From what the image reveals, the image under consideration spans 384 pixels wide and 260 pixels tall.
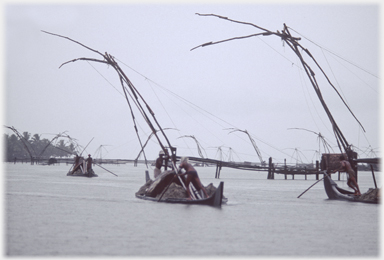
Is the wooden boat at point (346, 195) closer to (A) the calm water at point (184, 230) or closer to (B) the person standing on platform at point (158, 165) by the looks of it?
(A) the calm water at point (184, 230)

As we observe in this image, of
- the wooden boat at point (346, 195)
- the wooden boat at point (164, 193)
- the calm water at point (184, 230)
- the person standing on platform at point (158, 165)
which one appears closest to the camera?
the calm water at point (184, 230)

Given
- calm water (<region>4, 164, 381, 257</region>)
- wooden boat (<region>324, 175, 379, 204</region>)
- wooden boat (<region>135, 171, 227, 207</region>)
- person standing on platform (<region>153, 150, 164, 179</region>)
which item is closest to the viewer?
calm water (<region>4, 164, 381, 257</region>)

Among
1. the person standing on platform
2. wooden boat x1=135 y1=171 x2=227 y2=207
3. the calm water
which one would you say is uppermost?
the person standing on platform

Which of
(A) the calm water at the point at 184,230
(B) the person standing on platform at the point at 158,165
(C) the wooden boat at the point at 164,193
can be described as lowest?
(A) the calm water at the point at 184,230

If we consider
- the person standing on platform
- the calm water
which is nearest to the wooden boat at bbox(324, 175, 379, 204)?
the calm water

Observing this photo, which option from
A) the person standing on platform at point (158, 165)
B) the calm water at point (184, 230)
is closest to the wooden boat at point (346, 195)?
the calm water at point (184, 230)

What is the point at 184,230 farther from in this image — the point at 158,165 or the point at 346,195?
the point at 346,195

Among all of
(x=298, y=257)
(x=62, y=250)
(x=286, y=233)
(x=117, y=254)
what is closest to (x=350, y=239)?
(x=286, y=233)

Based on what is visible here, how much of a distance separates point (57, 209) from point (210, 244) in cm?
756

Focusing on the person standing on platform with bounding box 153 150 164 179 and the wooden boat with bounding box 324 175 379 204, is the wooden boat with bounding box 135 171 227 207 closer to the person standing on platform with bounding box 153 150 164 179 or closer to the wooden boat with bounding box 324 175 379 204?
the person standing on platform with bounding box 153 150 164 179

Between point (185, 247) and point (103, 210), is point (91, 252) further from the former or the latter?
point (103, 210)

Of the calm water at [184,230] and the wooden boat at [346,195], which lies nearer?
the calm water at [184,230]

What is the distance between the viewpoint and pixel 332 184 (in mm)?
20875

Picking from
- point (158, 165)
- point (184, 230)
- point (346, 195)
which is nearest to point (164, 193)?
point (158, 165)
